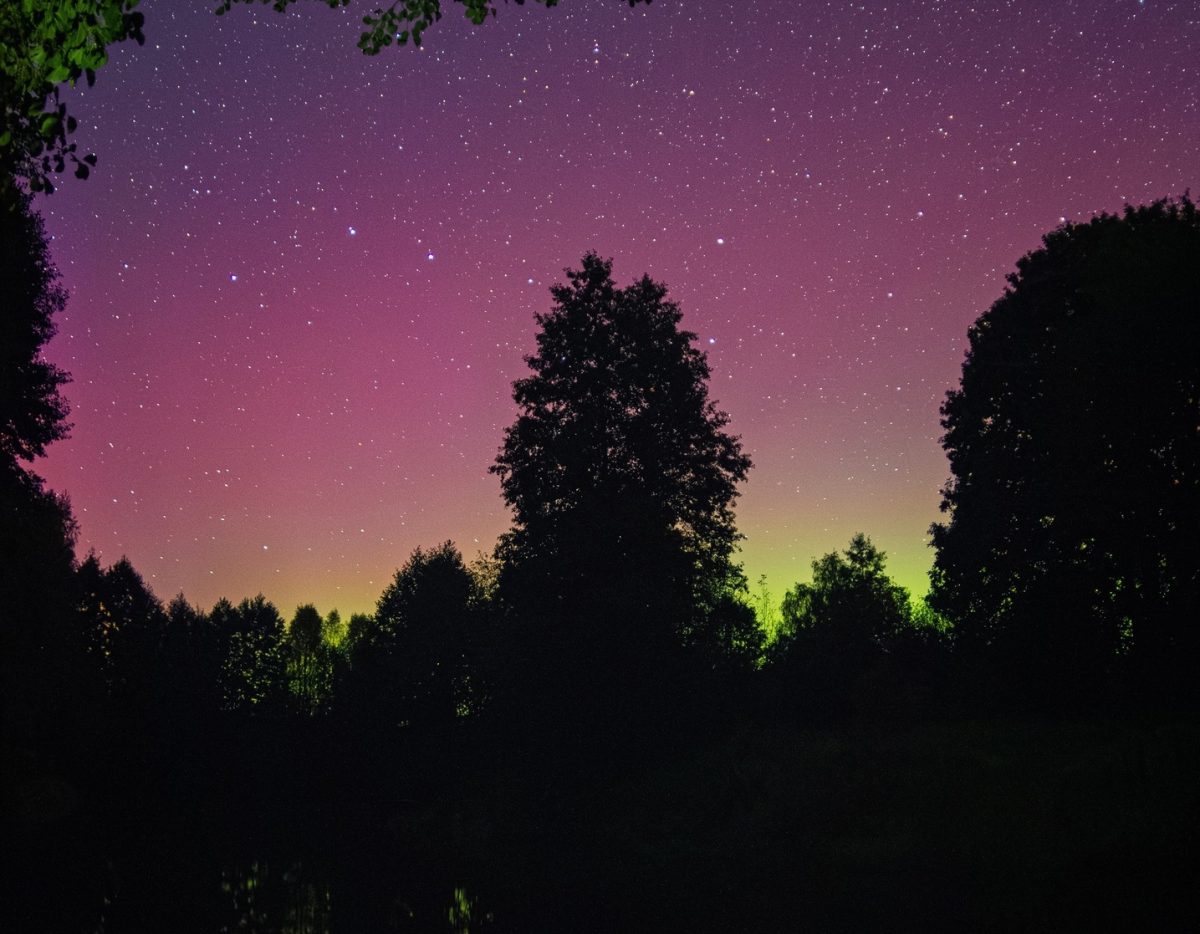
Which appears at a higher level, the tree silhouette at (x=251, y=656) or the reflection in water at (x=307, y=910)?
the tree silhouette at (x=251, y=656)

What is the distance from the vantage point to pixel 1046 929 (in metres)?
10.0

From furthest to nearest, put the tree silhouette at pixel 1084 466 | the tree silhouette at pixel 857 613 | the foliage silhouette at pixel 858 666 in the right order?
the tree silhouette at pixel 857 613 → the foliage silhouette at pixel 858 666 → the tree silhouette at pixel 1084 466

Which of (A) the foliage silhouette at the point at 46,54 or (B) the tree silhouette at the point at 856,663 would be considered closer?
(A) the foliage silhouette at the point at 46,54

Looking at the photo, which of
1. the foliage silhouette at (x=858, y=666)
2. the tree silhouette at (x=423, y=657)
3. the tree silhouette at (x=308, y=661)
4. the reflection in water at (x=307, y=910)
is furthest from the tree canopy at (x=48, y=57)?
the tree silhouette at (x=308, y=661)

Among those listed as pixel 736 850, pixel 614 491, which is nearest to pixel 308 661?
pixel 614 491

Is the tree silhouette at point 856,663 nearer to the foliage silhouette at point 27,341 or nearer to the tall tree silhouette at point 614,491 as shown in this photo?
the tall tree silhouette at point 614,491

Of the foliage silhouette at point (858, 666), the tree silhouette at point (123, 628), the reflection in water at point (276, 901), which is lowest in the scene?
the reflection in water at point (276, 901)

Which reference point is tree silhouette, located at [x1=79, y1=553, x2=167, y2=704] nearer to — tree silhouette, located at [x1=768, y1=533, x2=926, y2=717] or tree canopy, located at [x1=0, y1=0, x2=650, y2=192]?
tree silhouette, located at [x1=768, y1=533, x2=926, y2=717]

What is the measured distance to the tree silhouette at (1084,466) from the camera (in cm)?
2086

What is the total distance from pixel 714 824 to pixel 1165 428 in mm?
16804

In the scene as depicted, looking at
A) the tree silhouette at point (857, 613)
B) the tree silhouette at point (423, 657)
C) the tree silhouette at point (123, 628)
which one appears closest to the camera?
the tree silhouette at point (857, 613)

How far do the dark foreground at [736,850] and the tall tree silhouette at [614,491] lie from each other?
393 cm

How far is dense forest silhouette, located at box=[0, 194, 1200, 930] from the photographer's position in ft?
47.6

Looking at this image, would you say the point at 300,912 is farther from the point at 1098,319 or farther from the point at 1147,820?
the point at 1098,319
